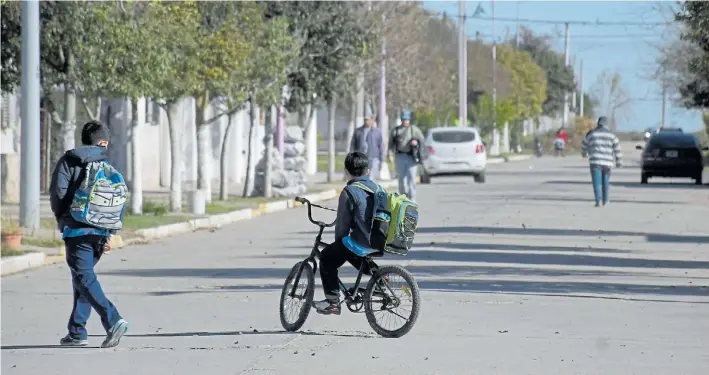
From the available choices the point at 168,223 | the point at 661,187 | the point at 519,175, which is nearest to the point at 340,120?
the point at 519,175

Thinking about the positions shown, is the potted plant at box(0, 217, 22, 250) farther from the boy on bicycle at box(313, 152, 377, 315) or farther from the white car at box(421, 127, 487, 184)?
the white car at box(421, 127, 487, 184)

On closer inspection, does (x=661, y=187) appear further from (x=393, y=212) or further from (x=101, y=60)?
(x=393, y=212)

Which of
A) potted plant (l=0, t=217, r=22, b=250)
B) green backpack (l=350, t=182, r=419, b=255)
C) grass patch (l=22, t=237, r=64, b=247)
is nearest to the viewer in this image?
green backpack (l=350, t=182, r=419, b=255)

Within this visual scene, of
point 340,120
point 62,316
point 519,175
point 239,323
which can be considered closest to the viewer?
point 239,323

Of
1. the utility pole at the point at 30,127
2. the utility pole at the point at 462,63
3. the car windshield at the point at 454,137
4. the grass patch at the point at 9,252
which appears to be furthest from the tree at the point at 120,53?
the utility pole at the point at 462,63

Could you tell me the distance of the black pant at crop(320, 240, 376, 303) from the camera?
12.0 m

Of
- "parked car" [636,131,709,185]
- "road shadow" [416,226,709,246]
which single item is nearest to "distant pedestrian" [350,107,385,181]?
"road shadow" [416,226,709,246]

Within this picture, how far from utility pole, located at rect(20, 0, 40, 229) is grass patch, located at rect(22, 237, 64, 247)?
3.28 feet

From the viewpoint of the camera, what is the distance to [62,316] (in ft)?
45.4

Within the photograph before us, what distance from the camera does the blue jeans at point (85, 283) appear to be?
37.5 feet

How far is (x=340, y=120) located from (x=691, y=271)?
77294mm

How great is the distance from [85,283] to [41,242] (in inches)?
402

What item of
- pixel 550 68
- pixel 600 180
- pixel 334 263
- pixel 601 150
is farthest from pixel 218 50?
pixel 550 68

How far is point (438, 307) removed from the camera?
13.9 m
